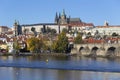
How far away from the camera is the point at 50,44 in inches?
3201

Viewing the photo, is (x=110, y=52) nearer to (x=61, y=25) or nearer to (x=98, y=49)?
(x=98, y=49)

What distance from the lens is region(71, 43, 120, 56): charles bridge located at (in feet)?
228

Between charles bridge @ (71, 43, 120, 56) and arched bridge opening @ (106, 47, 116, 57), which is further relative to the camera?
charles bridge @ (71, 43, 120, 56)

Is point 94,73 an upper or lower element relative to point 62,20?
lower

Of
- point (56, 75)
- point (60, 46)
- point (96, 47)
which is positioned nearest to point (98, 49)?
point (96, 47)

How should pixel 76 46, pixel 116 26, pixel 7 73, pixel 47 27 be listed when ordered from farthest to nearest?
pixel 47 27
pixel 116 26
pixel 76 46
pixel 7 73

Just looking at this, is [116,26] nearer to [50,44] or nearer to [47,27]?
[47,27]

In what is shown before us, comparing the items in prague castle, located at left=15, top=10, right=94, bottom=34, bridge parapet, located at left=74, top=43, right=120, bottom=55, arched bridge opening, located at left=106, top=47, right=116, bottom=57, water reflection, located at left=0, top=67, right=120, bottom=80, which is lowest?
water reflection, located at left=0, top=67, right=120, bottom=80

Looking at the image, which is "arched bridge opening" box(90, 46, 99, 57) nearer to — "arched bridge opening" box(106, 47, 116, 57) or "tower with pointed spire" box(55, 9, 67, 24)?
"arched bridge opening" box(106, 47, 116, 57)

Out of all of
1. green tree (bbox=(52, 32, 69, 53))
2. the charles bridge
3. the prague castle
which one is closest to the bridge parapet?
A: the charles bridge

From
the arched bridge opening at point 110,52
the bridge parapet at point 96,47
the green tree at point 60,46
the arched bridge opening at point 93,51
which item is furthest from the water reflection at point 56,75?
the green tree at point 60,46

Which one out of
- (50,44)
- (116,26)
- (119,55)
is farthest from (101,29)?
(119,55)

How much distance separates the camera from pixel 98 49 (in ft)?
238

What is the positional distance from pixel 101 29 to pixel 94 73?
8762 centimetres
